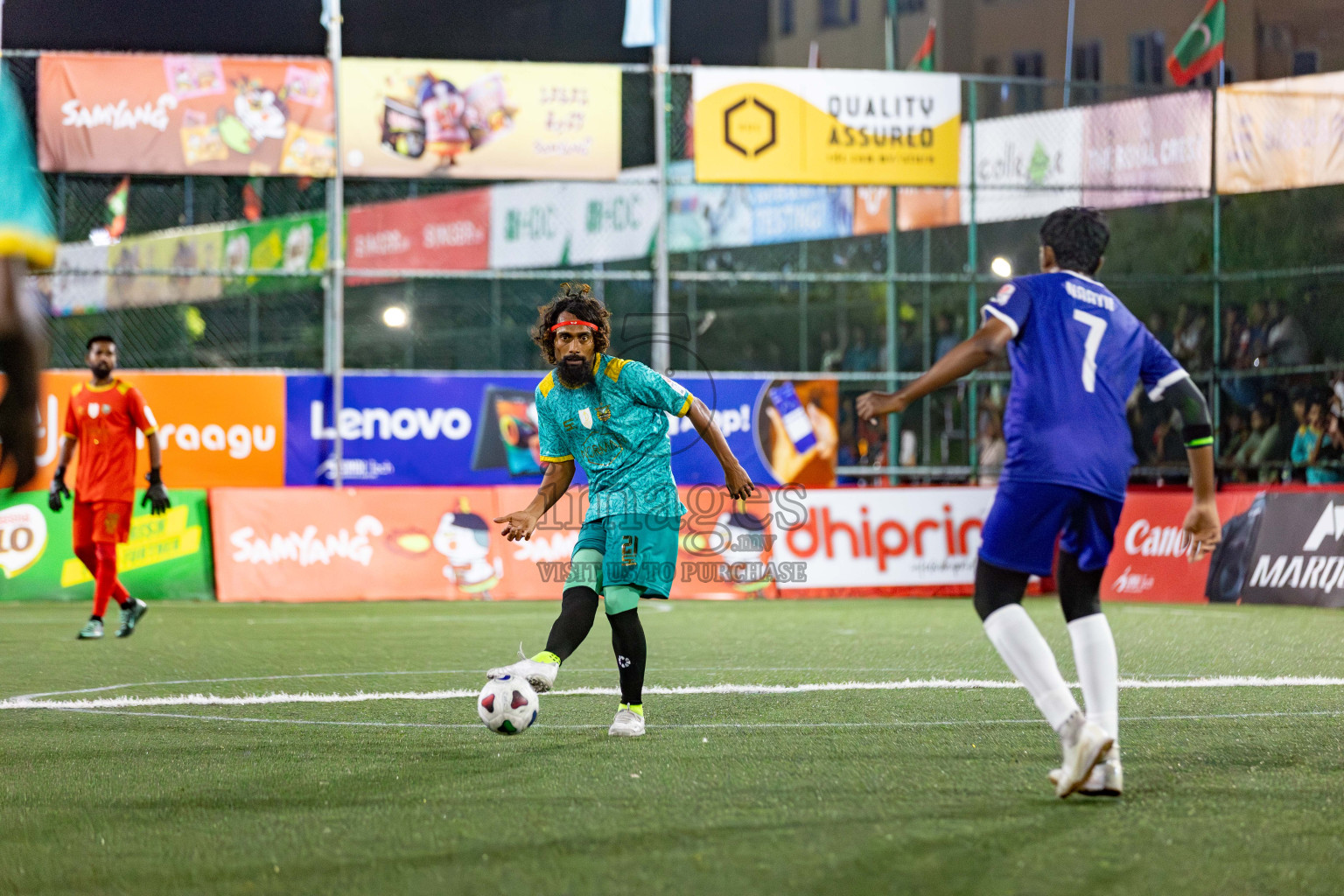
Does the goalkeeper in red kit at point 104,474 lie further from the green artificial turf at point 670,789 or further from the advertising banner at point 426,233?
the advertising banner at point 426,233

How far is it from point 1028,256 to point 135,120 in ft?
70.1

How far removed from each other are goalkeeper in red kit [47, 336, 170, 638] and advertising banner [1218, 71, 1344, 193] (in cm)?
1508

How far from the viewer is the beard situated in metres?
6.66

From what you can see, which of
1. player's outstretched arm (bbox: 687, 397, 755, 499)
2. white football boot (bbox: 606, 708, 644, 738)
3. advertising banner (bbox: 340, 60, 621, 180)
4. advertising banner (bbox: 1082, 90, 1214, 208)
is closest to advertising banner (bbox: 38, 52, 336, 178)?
advertising banner (bbox: 340, 60, 621, 180)

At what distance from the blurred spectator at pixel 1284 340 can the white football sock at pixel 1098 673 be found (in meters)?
16.4

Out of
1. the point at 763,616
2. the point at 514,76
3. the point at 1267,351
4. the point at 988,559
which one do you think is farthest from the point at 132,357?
the point at 988,559

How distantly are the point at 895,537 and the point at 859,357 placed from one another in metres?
8.69

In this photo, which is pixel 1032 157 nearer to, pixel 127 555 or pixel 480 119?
pixel 480 119

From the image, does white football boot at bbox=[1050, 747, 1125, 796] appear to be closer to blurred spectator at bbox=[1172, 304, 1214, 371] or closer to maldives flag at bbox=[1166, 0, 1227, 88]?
blurred spectator at bbox=[1172, 304, 1214, 371]

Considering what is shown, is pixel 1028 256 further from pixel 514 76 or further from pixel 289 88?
pixel 289 88

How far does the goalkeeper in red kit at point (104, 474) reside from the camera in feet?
39.0

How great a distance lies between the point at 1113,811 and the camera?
15.8 feet

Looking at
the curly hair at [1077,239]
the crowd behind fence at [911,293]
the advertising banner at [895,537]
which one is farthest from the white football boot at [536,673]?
the advertising banner at [895,537]

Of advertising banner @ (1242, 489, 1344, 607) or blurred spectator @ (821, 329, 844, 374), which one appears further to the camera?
blurred spectator @ (821, 329, 844, 374)
